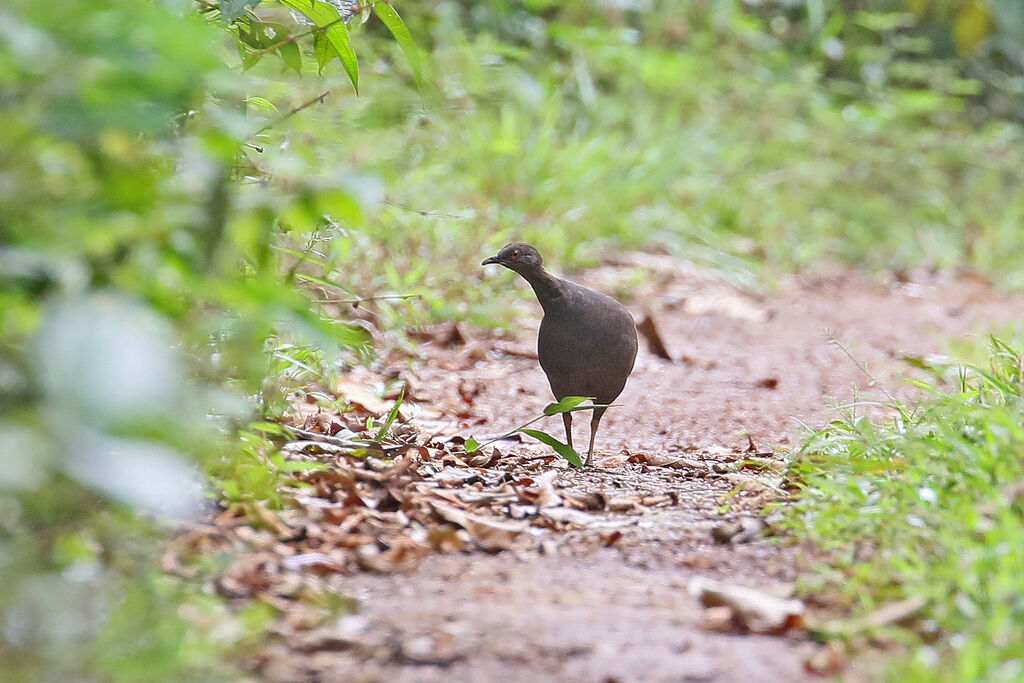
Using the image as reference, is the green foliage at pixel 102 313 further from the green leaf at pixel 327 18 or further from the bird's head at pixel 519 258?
the bird's head at pixel 519 258

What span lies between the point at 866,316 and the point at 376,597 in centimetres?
520

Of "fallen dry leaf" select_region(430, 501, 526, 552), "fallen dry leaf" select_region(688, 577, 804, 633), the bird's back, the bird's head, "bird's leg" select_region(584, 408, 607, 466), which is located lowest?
"bird's leg" select_region(584, 408, 607, 466)

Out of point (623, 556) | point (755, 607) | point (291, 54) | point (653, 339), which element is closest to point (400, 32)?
point (291, 54)

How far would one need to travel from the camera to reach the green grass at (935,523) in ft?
6.00

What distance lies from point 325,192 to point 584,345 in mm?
1878

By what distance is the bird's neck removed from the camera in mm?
3508

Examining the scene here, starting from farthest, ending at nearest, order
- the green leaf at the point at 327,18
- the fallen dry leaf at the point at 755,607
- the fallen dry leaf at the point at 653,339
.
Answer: the fallen dry leaf at the point at 653,339 < the green leaf at the point at 327,18 < the fallen dry leaf at the point at 755,607

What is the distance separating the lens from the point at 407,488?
2.68 metres

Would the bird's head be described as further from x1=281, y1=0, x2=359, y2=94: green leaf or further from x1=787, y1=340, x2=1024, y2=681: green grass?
x1=787, y1=340, x2=1024, y2=681: green grass

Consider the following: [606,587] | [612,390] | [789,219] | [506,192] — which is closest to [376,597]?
[606,587]

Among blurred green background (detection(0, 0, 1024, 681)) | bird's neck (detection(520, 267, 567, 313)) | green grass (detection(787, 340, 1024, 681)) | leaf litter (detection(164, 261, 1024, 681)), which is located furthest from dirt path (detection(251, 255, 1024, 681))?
bird's neck (detection(520, 267, 567, 313))

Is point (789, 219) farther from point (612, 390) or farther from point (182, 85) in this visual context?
point (182, 85)

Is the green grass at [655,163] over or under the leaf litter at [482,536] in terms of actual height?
under

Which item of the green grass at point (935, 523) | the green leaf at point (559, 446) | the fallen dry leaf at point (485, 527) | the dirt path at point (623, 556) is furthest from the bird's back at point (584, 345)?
the fallen dry leaf at point (485, 527)
